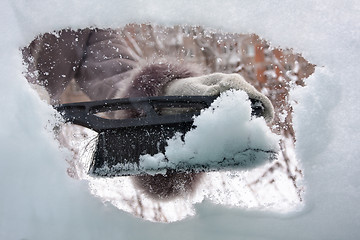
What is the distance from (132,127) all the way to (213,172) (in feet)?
1.05

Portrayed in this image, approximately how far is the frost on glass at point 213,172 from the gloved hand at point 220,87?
163mm

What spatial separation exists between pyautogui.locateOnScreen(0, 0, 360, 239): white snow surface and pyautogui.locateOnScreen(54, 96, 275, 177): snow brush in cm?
17

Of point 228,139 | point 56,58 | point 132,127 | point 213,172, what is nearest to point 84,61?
point 56,58

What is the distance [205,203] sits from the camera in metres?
1.30

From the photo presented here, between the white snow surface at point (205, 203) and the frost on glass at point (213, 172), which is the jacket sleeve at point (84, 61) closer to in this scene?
the frost on glass at point (213, 172)

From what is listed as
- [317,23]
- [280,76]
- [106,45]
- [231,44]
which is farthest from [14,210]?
[280,76]

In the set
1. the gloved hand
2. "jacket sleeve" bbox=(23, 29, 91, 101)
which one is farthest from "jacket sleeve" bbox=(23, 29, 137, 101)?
the gloved hand

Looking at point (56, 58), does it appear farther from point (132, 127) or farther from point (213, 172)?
point (213, 172)

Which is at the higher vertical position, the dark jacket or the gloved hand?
the gloved hand

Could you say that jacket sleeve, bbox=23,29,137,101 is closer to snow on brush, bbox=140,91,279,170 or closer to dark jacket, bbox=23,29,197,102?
dark jacket, bbox=23,29,197,102

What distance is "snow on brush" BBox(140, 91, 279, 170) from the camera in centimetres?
95

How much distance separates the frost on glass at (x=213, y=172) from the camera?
48.5 inches

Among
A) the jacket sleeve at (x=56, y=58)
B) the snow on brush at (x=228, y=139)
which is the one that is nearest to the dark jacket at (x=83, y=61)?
the jacket sleeve at (x=56, y=58)

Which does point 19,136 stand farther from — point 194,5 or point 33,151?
point 194,5
